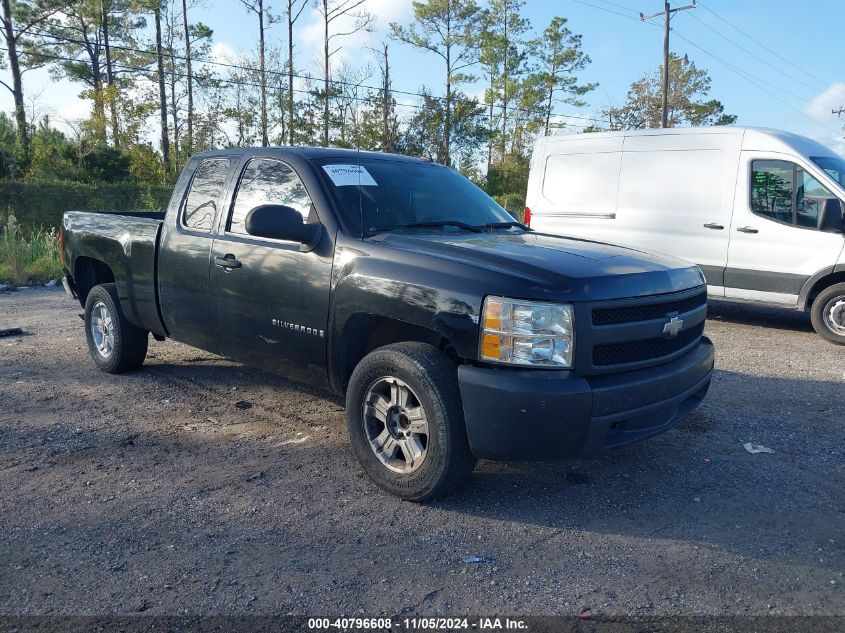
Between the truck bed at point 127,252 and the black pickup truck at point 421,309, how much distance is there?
0.15ft

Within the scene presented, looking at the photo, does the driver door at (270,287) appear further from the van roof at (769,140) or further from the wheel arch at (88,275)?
the van roof at (769,140)

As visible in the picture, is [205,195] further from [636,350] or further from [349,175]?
[636,350]

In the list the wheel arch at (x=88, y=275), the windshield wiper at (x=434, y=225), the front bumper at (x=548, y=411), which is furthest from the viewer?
the wheel arch at (x=88, y=275)

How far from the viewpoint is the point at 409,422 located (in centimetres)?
374

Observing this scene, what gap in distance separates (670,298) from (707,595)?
1556 millimetres

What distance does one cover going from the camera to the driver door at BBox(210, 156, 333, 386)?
13.7 ft

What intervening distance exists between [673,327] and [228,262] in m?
2.83

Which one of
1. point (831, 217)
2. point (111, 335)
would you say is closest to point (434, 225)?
point (111, 335)

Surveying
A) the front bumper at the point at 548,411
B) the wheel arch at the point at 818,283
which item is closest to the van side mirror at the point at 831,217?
the wheel arch at the point at 818,283

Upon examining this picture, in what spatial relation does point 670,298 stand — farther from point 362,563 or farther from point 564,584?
point 362,563

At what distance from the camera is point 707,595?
2.93 metres

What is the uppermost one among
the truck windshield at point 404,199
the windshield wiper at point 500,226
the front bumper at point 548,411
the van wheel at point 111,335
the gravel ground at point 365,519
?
the truck windshield at point 404,199

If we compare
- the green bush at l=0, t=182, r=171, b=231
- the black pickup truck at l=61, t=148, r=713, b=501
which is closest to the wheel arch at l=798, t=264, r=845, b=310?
the black pickup truck at l=61, t=148, r=713, b=501

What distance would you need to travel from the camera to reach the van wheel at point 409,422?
3.49 m
